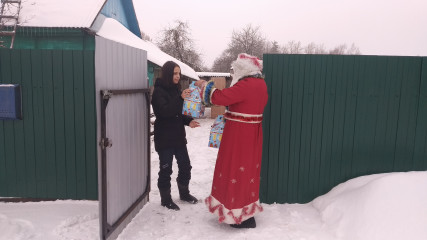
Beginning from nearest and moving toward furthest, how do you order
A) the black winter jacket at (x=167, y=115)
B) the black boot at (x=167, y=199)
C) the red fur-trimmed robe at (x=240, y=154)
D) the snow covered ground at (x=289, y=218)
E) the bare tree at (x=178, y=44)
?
the snow covered ground at (x=289, y=218), the red fur-trimmed robe at (x=240, y=154), the black winter jacket at (x=167, y=115), the black boot at (x=167, y=199), the bare tree at (x=178, y=44)

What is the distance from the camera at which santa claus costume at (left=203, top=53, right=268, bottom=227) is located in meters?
3.39

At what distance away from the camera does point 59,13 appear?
10.3 m

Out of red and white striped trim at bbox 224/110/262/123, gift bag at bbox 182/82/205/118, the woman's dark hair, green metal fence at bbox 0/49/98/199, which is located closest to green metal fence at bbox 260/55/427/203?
red and white striped trim at bbox 224/110/262/123

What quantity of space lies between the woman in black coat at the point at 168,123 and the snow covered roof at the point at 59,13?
7.03 m

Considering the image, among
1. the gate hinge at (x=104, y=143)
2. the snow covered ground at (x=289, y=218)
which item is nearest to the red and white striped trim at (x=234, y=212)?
the snow covered ground at (x=289, y=218)

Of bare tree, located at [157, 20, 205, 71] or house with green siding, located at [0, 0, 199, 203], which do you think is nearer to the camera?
house with green siding, located at [0, 0, 199, 203]

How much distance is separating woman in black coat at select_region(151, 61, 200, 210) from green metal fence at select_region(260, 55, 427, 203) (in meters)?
1.09

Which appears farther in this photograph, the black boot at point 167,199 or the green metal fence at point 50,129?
the black boot at point 167,199

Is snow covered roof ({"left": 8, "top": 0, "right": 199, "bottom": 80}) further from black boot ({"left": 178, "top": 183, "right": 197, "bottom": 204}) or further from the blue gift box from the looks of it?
black boot ({"left": 178, "top": 183, "right": 197, "bottom": 204})

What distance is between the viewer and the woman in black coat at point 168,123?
3852 millimetres

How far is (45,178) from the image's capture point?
163 inches

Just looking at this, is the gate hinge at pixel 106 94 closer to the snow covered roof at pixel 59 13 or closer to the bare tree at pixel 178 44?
the snow covered roof at pixel 59 13

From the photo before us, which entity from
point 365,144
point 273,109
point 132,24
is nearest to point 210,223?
point 273,109

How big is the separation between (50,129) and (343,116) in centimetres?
373
